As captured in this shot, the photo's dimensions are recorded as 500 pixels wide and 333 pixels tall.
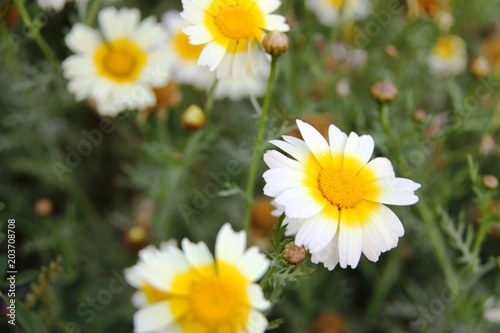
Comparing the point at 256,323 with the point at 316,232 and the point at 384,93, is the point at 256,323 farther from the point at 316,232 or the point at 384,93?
the point at 384,93

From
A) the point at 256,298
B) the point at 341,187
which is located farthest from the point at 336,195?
the point at 256,298

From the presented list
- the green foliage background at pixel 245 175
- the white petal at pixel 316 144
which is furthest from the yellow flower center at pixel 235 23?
the green foliage background at pixel 245 175

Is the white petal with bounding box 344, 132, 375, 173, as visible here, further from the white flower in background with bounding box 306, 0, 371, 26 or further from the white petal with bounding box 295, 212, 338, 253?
the white flower in background with bounding box 306, 0, 371, 26

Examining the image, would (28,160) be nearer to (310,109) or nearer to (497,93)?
(310,109)

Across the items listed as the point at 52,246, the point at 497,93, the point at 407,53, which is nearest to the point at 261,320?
the point at 52,246

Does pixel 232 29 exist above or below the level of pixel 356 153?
above

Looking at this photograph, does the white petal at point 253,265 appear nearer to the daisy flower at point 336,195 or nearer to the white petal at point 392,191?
the daisy flower at point 336,195
